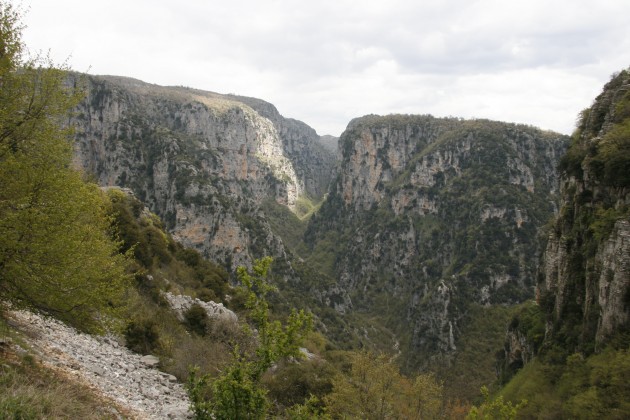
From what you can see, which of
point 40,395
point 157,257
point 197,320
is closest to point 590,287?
point 197,320

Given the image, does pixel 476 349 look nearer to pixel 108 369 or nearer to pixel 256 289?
pixel 256 289

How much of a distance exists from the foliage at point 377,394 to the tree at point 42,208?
43.6 feet

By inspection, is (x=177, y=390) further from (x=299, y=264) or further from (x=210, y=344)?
(x=299, y=264)

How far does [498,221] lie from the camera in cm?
12825

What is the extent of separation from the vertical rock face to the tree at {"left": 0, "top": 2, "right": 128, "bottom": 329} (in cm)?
3042

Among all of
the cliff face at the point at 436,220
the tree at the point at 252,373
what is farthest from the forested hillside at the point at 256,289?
the cliff face at the point at 436,220

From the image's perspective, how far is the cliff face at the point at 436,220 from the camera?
116m

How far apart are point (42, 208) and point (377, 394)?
18289 millimetres

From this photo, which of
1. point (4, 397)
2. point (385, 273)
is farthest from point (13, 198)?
point (385, 273)

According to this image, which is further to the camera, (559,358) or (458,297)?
(458,297)

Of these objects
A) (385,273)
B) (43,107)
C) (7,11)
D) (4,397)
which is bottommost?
(385,273)

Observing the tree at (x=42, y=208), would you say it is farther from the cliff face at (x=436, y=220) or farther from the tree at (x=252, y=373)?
the cliff face at (x=436, y=220)

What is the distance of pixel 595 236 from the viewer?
30.4m

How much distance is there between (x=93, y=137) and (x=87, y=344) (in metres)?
119
